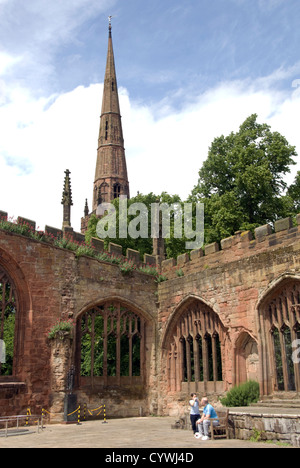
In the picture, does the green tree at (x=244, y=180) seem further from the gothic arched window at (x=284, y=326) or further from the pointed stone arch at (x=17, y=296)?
the pointed stone arch at (x=17, y=296)

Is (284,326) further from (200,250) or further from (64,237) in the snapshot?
(64,237)

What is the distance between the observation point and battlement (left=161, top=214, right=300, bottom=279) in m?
13.5

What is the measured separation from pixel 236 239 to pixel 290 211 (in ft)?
22.9

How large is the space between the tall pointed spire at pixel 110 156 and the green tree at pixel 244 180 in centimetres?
2754

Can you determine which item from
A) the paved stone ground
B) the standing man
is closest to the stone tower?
the paved stone ground

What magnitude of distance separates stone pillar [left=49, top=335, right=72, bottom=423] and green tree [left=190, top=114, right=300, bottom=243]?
9.23 m

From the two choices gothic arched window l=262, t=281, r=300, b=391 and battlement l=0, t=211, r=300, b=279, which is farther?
battlement l=0, t=211, r=300, b=279

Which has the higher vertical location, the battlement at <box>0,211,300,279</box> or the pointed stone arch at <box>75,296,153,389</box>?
the battlement at <box>0,211,300,279</box>

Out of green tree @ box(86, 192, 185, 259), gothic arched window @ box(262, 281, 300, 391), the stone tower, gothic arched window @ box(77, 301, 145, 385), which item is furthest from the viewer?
the stone tower

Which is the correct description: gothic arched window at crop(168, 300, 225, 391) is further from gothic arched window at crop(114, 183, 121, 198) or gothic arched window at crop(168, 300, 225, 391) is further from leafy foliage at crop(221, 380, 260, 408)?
gothic arched window at crop(114, 183, 121, 198)

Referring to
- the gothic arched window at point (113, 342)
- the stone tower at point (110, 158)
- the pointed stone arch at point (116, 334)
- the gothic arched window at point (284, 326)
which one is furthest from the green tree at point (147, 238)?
the stone tower at point (110, 158)

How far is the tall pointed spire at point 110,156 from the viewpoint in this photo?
50444mm

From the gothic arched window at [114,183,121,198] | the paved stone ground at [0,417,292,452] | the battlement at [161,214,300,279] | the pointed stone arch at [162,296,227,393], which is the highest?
the gothic arched window at [114,183,121,198]
